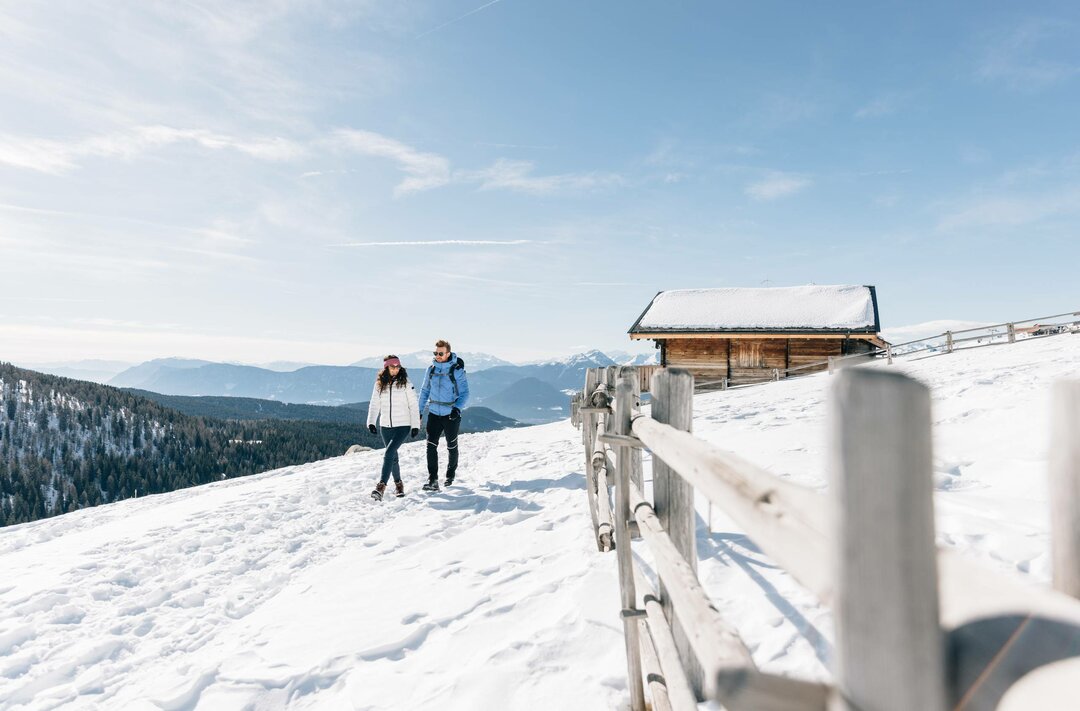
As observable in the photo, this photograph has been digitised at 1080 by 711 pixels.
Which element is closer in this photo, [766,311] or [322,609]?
[322,609]

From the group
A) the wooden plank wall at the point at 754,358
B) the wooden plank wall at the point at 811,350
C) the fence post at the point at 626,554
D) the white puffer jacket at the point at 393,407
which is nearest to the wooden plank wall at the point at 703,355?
the wooden plank wall at the point at 754,358

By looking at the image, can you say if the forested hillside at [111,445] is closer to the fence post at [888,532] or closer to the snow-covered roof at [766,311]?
the snow-covered roof at [766,311]

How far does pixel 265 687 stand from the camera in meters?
3.44

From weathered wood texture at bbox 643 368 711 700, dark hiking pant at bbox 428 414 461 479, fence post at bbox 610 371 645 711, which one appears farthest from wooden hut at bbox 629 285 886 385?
weathered wood texture at bbox 643 368 711 700

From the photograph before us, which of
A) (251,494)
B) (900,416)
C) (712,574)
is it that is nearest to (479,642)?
(712,574)

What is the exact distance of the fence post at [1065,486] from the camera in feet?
2.54

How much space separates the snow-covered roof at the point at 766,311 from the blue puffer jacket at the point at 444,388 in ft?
56.1

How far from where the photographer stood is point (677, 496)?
2.68 m

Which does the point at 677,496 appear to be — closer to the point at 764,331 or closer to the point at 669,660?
the point at 669,660

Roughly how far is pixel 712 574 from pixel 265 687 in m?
3.07

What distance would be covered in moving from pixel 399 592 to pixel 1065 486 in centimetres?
468

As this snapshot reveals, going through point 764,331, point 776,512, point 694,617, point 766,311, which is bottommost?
point 694,617

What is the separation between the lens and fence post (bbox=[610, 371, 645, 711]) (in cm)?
279

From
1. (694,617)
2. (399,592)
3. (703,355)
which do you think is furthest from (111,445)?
(694,617)
